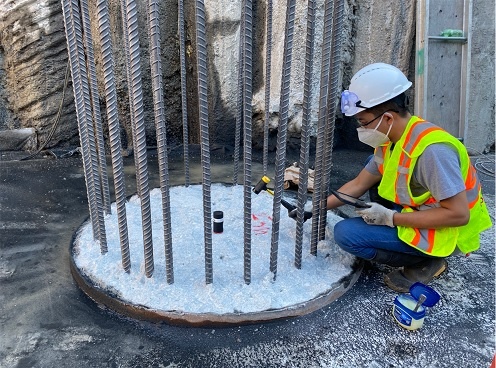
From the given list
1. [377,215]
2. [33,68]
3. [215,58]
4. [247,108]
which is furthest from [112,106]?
[33,68]

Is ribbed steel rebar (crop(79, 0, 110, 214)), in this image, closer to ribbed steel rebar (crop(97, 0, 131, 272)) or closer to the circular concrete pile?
ribbed steel rebar (crop(97, 0, 131, 272))

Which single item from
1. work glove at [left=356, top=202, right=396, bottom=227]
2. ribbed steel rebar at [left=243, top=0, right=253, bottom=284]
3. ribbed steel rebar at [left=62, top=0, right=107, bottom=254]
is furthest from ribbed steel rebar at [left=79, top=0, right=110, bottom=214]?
work glove at [left=356, top=202, right=396, bottom=227]

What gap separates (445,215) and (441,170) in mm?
193

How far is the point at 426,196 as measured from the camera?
189 cm

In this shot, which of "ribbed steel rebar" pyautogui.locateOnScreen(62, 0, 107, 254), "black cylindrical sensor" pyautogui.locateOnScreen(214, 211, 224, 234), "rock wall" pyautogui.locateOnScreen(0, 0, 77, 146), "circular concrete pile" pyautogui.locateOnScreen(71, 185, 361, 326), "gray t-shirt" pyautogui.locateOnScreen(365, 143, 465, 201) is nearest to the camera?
"gray t-shirt" pyautogui.locateOnScreen(365, 143, 465, 201)

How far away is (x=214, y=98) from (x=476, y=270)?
294cm

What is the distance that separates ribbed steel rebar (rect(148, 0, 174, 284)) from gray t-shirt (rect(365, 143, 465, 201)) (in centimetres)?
107

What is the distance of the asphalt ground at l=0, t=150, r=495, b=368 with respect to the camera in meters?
1.64

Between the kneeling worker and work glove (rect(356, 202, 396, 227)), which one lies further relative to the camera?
work glove (rect(356, 202, 396, 227))

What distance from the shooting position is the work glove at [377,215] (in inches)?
77.4

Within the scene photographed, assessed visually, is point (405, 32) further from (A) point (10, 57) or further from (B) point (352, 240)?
(A) point (10, 57)

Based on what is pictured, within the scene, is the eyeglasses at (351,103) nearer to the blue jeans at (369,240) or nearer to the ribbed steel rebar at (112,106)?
the blue jeans at (369,240)

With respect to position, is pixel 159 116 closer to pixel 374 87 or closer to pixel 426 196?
pixel 374 87

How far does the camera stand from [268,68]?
9.27 ft
